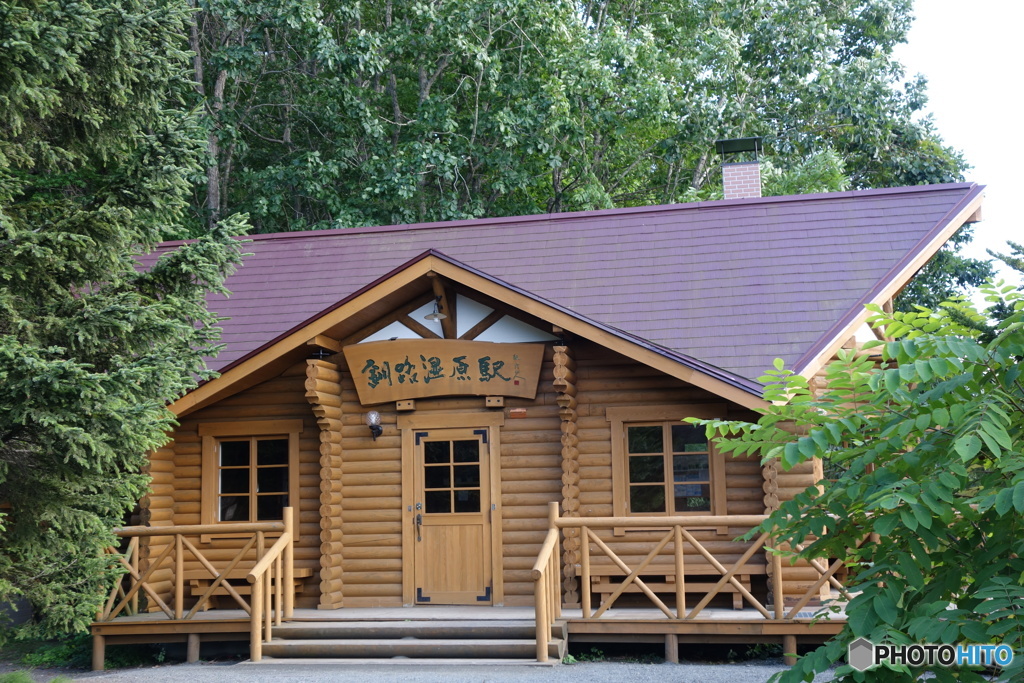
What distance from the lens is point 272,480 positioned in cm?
1160

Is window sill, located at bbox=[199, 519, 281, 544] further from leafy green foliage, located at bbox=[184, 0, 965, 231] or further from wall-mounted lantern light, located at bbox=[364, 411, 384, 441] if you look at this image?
leafy green foliage, located at bbox=[184, 0, 965, 231]

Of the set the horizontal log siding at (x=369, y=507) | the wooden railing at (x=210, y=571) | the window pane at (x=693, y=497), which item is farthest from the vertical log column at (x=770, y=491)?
the wooden railing at (x=210, y=571)

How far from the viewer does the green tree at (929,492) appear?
3.71 m

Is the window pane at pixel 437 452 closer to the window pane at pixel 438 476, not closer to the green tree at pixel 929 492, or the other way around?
the window pane at pixel 438 476

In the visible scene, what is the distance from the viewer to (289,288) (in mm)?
13086

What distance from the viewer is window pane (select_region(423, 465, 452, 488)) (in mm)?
11031

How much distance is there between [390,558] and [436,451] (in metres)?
1.32

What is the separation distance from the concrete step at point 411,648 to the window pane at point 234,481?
2.57 m

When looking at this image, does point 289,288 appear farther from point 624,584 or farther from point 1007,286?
point 1007,286

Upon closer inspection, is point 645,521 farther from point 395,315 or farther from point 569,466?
point 395,315

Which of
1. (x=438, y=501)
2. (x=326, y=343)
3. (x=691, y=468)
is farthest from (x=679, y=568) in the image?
(x=326, y=343)

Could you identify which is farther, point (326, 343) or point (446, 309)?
point (446, 309)

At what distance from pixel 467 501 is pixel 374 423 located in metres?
1.39

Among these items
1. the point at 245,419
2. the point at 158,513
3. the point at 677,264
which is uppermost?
the point at 677,264
